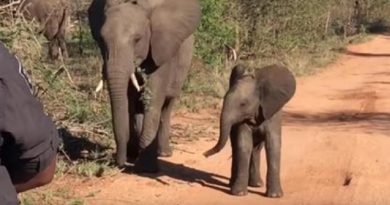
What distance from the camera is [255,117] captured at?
7180 millimetres

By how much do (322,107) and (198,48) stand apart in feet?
8.03

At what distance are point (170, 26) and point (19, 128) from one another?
6417mm

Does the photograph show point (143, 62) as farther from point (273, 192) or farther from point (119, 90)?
point (273, 192)

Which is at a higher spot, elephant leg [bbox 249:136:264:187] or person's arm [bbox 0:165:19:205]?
person's arm [bbox 0:165:19:205]

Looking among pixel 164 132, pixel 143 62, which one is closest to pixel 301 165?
pixel 164 132

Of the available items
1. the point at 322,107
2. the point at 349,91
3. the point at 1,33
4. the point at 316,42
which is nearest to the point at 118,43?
the point at 1,33

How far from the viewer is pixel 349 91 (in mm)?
15328

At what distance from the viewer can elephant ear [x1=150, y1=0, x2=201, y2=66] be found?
26.9ft

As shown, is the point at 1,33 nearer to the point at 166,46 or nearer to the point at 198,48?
the point at 166,46

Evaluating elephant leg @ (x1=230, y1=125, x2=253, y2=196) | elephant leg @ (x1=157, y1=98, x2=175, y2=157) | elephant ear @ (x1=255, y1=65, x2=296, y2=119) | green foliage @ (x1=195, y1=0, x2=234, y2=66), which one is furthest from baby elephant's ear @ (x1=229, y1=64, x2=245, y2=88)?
green foliage @ (x1=195, y1=0, x2=234, y2=66)

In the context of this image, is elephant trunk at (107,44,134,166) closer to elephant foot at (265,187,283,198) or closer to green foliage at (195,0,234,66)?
elephant foot at (265,187,283,198)

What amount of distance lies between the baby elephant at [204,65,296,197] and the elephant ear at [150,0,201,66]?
1.15 m

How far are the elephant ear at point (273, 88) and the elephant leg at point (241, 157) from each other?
0.24 meters

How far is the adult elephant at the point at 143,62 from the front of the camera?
295 inches
